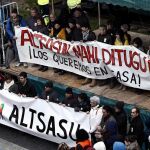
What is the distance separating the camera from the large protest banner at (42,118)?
469 inches

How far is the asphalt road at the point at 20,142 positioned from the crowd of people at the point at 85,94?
995 mm

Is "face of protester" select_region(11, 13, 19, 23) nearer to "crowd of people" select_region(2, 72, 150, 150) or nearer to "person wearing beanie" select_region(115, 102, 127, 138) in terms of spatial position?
"crowd of people" select_region(2, 72, 150, 150)

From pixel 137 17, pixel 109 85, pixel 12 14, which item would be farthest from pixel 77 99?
pixel 137 17

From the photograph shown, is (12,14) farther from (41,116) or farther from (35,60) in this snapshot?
(41,116)

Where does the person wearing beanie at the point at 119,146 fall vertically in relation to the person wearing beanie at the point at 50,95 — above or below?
above

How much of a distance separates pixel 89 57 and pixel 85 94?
1848 millimetres

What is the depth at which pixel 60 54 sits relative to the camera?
46.7 feet

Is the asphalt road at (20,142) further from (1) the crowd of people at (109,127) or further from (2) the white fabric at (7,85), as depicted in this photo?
(1) the crowd of people at (109,127)

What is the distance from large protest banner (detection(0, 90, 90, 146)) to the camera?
11.9m

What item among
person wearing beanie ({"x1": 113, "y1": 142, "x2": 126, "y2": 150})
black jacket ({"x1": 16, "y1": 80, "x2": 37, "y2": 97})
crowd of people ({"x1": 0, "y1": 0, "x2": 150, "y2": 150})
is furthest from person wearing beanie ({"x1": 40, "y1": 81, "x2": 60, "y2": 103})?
person wearing beanie ({"x1": 113, "y1": 142, "x2": 126, "y2": 150})

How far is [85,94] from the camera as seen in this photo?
1190 cm

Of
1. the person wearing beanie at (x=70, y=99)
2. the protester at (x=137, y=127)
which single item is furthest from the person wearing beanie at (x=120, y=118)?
the person wearing beanie at (x=70, y=99)

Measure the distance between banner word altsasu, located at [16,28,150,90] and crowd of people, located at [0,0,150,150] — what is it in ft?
0.66

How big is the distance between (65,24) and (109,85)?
203cm
